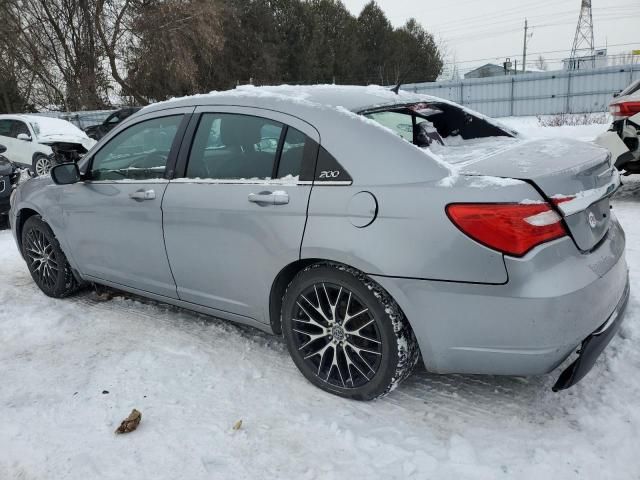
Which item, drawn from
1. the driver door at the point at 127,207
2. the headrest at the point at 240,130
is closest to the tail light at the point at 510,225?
the headrest at the point at 240,130

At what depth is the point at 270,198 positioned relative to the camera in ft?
8.91

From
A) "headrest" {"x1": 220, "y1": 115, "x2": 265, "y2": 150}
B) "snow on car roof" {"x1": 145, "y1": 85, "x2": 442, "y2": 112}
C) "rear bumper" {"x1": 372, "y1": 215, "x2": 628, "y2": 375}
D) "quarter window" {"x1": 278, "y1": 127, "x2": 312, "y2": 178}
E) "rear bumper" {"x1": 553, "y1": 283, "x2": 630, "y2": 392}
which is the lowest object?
"rear bumper" {"x1": 553, "y1": 283, "x2": 630, "y2": 392}

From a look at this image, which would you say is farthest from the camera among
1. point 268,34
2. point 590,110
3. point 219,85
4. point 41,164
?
point 268,34

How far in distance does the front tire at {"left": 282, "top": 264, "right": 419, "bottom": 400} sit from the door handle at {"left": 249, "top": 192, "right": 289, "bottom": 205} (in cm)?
38

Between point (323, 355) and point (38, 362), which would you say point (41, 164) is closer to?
point (38, 362)

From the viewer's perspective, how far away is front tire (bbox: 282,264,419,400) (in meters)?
2.45

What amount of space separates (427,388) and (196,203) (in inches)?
66.6

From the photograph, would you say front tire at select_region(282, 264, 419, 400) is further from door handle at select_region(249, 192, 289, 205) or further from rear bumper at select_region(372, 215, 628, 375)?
door handle at select_region(249, 192, 289, 205)

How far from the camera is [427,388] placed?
2.79m

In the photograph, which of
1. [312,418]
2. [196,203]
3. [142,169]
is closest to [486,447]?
[312,418]

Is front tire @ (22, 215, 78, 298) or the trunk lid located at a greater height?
the trunk lid

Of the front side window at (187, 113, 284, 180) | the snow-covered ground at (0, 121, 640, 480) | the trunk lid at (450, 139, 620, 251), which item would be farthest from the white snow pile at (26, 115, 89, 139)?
the trunk lid at (450, 139, 620, 251)

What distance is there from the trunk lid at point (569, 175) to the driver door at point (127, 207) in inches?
76.8

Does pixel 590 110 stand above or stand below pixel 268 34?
below
